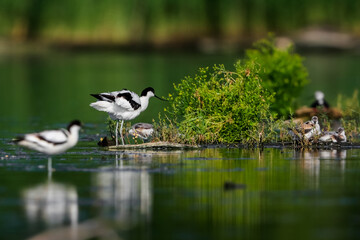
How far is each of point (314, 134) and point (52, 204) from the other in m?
9.41

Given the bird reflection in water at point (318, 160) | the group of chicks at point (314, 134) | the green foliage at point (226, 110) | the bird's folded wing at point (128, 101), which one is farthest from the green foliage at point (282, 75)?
the bird reflection in water at point (318, 160)

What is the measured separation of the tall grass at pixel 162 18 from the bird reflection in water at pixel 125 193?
73350 mm

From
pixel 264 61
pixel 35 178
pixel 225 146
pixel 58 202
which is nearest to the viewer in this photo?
pixel 58 202

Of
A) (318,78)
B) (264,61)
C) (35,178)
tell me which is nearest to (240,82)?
(264,61)

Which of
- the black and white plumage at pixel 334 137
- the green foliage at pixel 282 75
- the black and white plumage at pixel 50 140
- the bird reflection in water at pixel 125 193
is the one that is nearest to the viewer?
the bird reflection in water at pixel 125 193

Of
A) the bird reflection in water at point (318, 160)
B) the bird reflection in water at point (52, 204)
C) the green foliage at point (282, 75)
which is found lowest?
the bird reflection in water at point (52, 204)

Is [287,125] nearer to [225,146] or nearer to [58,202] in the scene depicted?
[225,146]

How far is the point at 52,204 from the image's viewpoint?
50.0ft

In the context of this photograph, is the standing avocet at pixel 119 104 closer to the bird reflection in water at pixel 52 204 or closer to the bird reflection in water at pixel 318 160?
the bird reflection in water at pixel 318 160

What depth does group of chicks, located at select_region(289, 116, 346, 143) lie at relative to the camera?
23.0 metres

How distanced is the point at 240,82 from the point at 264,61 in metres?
5.55

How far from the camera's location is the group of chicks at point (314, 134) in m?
23.0

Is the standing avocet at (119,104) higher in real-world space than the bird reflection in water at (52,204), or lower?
higher

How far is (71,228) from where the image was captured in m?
13.5
